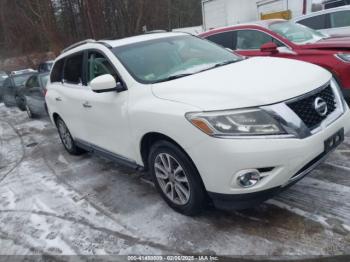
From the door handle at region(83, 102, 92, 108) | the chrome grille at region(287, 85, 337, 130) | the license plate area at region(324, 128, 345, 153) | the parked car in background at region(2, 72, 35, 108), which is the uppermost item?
the chrome grille at region(287, 85, 337, 130)

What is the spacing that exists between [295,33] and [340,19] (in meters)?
3.96

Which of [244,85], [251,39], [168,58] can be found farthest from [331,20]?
[244,85]

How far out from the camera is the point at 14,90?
1348 cm

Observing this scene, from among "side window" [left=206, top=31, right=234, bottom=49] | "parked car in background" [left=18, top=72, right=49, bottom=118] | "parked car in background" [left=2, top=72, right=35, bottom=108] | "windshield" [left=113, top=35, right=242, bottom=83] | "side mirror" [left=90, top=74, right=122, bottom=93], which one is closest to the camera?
"side mirror" [left=90, top=74, right=122, bottom=93]

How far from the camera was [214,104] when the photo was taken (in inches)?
115

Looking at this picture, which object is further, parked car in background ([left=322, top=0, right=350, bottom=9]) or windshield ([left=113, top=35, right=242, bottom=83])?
parked car in background ([left=322, top=0, right=350, bottom=9])

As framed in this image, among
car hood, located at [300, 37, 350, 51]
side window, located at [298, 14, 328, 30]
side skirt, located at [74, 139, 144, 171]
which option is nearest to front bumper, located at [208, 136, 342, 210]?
side skirt, located at [74, 139, 144, 171]

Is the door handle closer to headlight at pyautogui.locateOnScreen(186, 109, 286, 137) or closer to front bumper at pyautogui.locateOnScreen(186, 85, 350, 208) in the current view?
front bumper at pyautogui.locateOnScreen(186, 85, 350, 208)

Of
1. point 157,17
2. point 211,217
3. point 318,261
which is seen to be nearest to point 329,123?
point 318,261

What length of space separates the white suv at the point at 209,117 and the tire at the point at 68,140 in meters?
1.52

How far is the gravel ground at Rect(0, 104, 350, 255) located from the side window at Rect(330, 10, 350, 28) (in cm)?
641

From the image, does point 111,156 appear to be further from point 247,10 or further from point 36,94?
point 247,10

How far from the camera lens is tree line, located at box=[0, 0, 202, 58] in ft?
98.2

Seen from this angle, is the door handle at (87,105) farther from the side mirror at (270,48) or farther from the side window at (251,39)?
the side window at (251,39)
